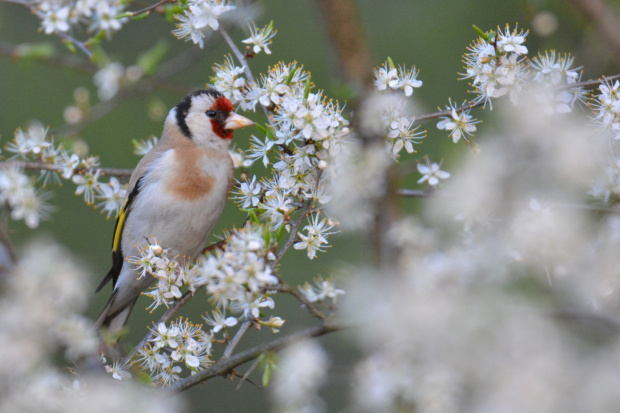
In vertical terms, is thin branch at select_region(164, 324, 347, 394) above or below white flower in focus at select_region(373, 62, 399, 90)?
below

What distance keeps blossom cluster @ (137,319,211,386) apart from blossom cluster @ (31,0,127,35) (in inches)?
45.5

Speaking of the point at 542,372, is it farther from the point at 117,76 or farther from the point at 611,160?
the point at 117,76

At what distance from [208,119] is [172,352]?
146 centimetres

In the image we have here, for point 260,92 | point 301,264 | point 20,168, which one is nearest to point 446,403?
point 260,92

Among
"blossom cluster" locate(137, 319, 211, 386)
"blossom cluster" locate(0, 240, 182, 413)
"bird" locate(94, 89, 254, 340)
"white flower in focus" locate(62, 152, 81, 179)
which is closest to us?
"blossom cluster" locate(0, 240, 182, 413)

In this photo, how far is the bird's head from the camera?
350 centimetres

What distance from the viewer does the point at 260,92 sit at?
2.55m

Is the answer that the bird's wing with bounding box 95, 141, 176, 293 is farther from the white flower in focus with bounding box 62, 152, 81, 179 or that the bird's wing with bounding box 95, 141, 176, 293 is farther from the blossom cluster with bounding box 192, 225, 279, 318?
the blossom cluster with bounding box 192, 225, 279, 318

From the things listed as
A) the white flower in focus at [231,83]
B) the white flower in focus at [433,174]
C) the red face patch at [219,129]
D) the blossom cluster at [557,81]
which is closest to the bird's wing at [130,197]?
the red face patch at [219,129]

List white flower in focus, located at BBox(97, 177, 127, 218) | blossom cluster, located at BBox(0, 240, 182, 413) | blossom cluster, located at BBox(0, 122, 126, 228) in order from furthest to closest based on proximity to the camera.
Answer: white flower in focus, located at BBox(97, 177, 127, 218) → blossom cluster, located at BBox(0, 122, 126, 228) → blossom cluster, located at BBox(0, 240, 182, 413)

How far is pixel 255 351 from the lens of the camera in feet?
6.40

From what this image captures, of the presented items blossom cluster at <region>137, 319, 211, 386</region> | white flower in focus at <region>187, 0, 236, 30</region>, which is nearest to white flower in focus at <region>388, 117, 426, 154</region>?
white flower in focus at <region>187, 0, 236, 30</region>

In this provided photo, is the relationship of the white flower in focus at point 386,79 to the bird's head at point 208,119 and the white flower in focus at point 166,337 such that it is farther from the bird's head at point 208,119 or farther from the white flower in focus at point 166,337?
the bird's head at point 208,119

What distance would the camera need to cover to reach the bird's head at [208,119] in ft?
11.5
